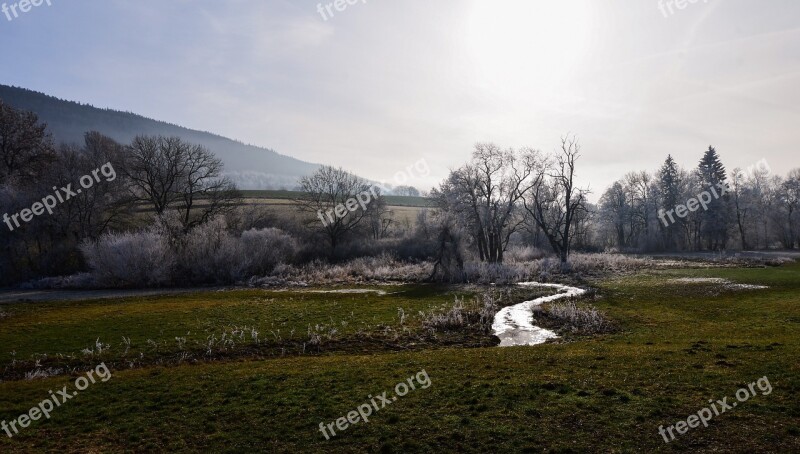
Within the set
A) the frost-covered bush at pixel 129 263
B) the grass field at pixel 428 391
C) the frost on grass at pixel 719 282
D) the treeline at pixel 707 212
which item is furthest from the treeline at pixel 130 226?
the treeline at pixel 707 212

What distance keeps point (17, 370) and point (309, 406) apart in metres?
13.6

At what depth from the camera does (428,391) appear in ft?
43.0

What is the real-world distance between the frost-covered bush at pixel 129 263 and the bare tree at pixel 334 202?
26.4 meters

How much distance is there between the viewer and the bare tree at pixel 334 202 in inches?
2908

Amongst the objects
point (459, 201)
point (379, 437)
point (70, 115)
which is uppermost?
point (70, 115)

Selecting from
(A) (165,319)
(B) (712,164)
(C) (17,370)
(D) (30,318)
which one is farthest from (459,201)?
(B) (712,164)

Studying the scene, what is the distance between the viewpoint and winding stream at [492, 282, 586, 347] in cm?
2173

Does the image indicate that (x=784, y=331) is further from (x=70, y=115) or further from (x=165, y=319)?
(x=70, y=115)

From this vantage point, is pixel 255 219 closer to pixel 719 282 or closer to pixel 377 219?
pixel 377 219

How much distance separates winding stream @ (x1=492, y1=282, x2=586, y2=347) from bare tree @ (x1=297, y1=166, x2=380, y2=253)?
43.7m

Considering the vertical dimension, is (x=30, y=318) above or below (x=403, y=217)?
below

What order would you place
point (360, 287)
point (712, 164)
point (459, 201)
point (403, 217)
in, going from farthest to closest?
point (403, 217) < point (712, 164) < point (459, 201) < point (360, 287)

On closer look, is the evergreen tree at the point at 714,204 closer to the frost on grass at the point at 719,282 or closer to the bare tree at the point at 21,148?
the frost on grass at the point at 719,282

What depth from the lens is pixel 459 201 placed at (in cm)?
6128
